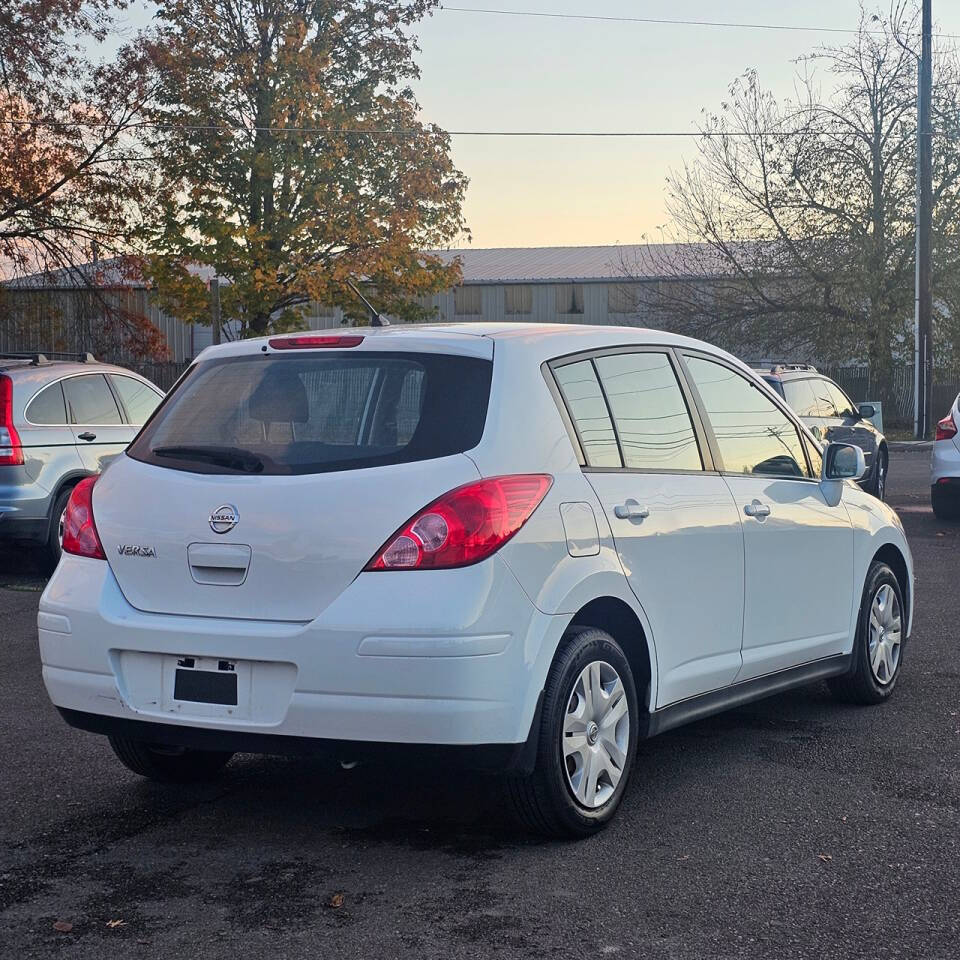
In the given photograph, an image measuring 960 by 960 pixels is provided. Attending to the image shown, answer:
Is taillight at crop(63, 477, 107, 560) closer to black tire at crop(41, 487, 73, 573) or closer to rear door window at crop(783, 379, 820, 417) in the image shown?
black tire at crop(41, 487, 73, 573)

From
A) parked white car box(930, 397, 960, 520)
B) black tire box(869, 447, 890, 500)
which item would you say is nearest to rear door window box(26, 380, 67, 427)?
parked white car box(930, 397, 960, 520)

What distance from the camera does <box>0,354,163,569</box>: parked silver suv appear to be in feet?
37.8

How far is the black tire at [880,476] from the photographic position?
18344 mm

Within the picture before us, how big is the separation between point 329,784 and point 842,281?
36.8m

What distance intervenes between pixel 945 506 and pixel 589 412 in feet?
37.8

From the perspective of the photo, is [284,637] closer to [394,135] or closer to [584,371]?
[584,371]

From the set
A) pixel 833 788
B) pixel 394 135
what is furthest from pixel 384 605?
pixel 394 135

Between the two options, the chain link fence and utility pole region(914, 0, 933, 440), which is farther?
the chain link fence

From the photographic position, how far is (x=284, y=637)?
4.43 meters

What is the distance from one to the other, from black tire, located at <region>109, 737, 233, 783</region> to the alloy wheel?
306 centimetres

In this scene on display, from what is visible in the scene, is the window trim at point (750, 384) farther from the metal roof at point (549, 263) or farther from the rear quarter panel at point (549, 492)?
the metal roof at point (549, 263)

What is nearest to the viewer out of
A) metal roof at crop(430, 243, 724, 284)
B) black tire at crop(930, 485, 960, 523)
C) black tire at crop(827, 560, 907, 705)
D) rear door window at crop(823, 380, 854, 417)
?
black tire at crop(827, 560, 907, 705)

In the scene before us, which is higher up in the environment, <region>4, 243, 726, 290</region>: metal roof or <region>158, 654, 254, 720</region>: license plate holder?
<region>4, 243, 726, 290</region>: metal roof

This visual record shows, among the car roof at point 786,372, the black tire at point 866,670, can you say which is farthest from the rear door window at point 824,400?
the black tire at point 866,670
